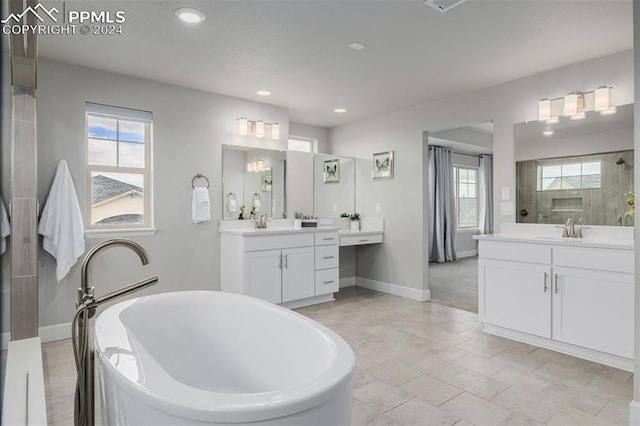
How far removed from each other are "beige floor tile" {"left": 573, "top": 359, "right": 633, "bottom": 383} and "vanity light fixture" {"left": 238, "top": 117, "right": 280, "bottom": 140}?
376 cm

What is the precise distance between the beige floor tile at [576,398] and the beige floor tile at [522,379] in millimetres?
54

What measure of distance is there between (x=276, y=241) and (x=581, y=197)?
2924 millimetres

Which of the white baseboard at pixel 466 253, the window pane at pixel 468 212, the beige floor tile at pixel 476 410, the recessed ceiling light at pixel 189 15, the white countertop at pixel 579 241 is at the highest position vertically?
the recessed ceiling light at pixel 189 15

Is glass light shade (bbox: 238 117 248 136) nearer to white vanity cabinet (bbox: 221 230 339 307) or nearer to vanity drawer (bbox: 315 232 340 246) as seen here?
white vanity cabinet (bbox: 221 230 339 307)

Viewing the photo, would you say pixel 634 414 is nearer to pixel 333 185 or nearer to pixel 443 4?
pixel 443 4

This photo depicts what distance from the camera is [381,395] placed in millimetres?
2422

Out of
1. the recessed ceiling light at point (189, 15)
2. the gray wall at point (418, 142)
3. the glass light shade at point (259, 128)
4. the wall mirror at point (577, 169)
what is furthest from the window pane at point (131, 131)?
the wall mirror at point (577, 169)

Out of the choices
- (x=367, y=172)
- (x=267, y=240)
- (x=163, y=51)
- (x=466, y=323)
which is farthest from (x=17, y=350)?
(x=367, y=172)

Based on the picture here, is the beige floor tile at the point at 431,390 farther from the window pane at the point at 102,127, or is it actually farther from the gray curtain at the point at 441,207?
the gray curtain at the point at 441,207

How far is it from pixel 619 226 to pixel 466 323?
157cm

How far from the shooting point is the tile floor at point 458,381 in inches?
86.2

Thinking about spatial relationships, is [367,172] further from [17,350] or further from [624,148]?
[17,350]

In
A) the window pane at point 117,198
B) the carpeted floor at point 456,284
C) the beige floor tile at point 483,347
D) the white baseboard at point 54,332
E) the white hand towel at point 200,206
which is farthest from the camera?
the carpeted floor at point 456,284

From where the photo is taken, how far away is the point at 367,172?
547cm
